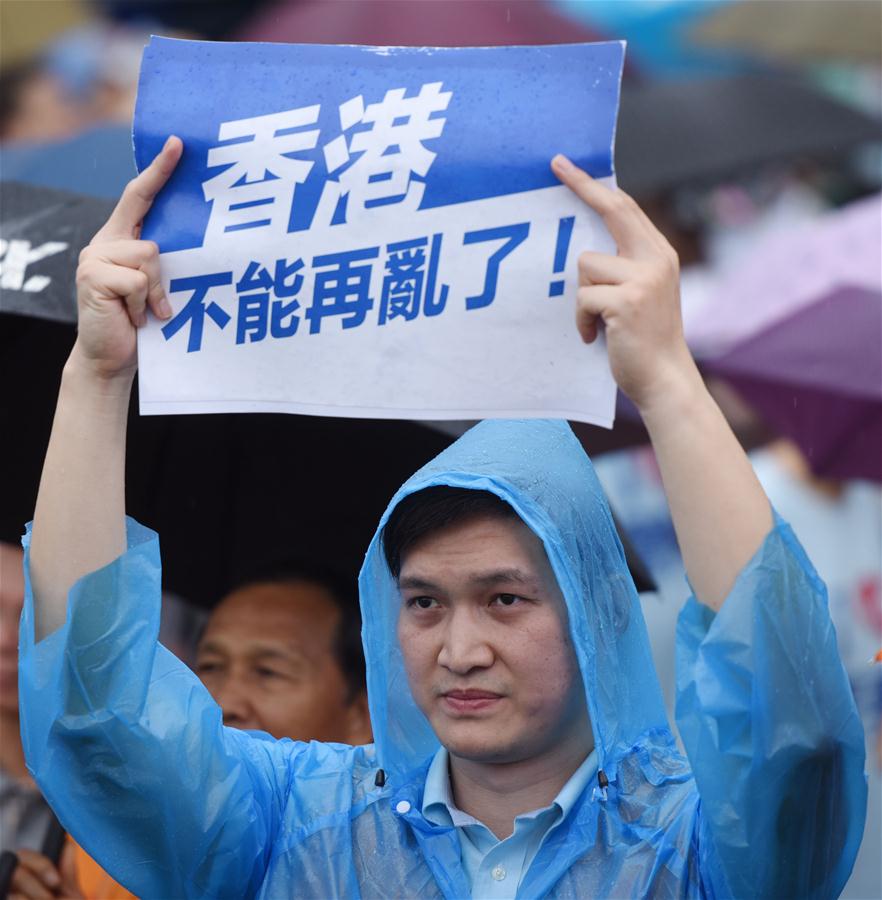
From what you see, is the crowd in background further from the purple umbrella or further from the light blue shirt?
the light blue shirt

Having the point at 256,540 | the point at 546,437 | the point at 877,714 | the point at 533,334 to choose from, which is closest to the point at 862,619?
the point at 877,714

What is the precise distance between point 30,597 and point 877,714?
9.32ft

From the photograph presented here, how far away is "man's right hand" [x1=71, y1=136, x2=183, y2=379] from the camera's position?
261 centimetres

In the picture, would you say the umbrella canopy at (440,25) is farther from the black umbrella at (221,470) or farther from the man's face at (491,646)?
the man's face at (491,646)

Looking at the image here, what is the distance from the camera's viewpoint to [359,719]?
383 centimetres

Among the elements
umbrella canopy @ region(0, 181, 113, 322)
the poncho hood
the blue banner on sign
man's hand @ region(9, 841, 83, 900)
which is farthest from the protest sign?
man's hand @ region(9, 841, 83, 900)

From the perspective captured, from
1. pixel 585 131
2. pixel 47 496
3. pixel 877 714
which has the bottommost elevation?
pixel 47 496

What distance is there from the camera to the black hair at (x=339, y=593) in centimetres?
385

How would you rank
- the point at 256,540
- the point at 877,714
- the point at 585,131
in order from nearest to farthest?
the point at 585,131 → the point at 256,540 → the point at 877,714

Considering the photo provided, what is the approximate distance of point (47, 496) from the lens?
2.62 meters

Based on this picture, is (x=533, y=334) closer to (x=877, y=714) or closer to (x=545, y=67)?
(x=545, y=67)

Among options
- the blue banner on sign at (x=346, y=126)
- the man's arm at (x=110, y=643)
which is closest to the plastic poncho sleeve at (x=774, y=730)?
the blue banner on sign at (x=346, y=126)

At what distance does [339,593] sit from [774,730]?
1643 millimetres

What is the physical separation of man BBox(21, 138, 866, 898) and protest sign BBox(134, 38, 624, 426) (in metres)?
0.06
